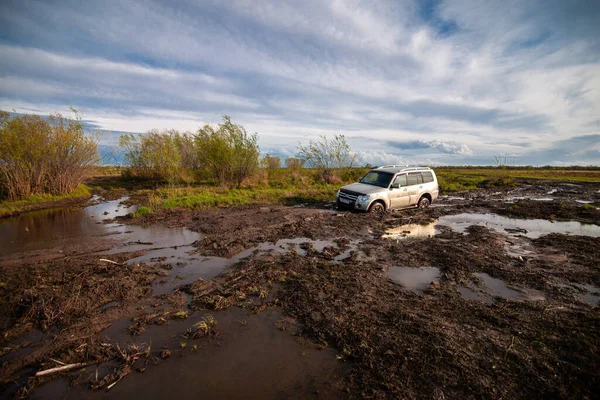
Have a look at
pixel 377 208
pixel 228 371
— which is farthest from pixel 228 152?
pixel 228 371

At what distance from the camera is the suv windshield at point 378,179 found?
37.2 feet

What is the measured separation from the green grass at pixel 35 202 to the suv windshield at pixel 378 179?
16891mm

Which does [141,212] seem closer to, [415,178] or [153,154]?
[415,178]

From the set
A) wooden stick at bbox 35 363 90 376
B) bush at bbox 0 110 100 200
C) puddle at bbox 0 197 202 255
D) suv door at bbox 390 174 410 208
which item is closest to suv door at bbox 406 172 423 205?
suv door at bbox 390 174 410 208

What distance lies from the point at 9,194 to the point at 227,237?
50.4ft

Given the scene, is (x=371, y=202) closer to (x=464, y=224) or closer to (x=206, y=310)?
(x=464, y=224)

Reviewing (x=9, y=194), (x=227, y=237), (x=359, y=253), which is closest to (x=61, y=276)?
(x=227, y=237)

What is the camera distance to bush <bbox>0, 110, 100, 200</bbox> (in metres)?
14.2

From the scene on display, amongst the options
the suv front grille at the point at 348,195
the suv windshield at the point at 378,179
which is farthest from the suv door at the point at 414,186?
the suv front grille at the point at 348,195

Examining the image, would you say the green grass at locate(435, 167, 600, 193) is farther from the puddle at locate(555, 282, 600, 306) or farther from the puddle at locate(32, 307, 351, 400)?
the puddle at locate(32, 307, 351, 400)

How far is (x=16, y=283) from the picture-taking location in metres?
4.99

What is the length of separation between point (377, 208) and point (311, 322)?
317 inches

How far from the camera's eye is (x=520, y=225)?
9883 millimetres

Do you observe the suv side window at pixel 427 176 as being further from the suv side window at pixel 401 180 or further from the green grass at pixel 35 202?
the green grass at pixel 35 202
